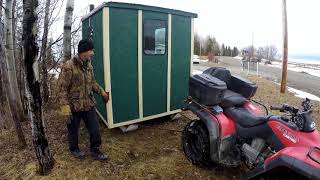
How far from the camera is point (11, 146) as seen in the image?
16.0 ft

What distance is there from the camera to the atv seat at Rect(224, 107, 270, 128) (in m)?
3.26

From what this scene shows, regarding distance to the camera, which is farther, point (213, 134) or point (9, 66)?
point (9, 66)

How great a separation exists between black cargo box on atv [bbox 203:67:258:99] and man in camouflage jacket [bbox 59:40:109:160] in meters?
1.60

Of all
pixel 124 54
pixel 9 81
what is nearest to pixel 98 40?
pixel 124 54

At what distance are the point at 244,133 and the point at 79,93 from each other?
215 centimetres

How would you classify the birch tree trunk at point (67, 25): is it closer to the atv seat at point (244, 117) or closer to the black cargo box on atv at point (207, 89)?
the black cargo box on atv at point (207, 89)

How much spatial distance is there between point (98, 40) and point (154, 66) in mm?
1100

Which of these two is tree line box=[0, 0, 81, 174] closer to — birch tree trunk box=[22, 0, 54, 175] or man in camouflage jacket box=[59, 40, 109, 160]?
birch tree trunk box=[22, 0, 54, 175]

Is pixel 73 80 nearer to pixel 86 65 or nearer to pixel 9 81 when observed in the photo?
pixel 86 65

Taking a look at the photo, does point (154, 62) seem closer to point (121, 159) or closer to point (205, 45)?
point (121, 159)

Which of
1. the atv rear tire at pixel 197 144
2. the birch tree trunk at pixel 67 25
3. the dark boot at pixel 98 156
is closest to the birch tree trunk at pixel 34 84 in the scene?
the dark boot at pixel 98 156

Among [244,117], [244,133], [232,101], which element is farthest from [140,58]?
[244,133]

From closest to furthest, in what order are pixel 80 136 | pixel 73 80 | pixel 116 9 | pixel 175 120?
pixel 73 80
pixel 116 9
pixel 80 136
pixel 175 120

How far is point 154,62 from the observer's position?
5.42m
